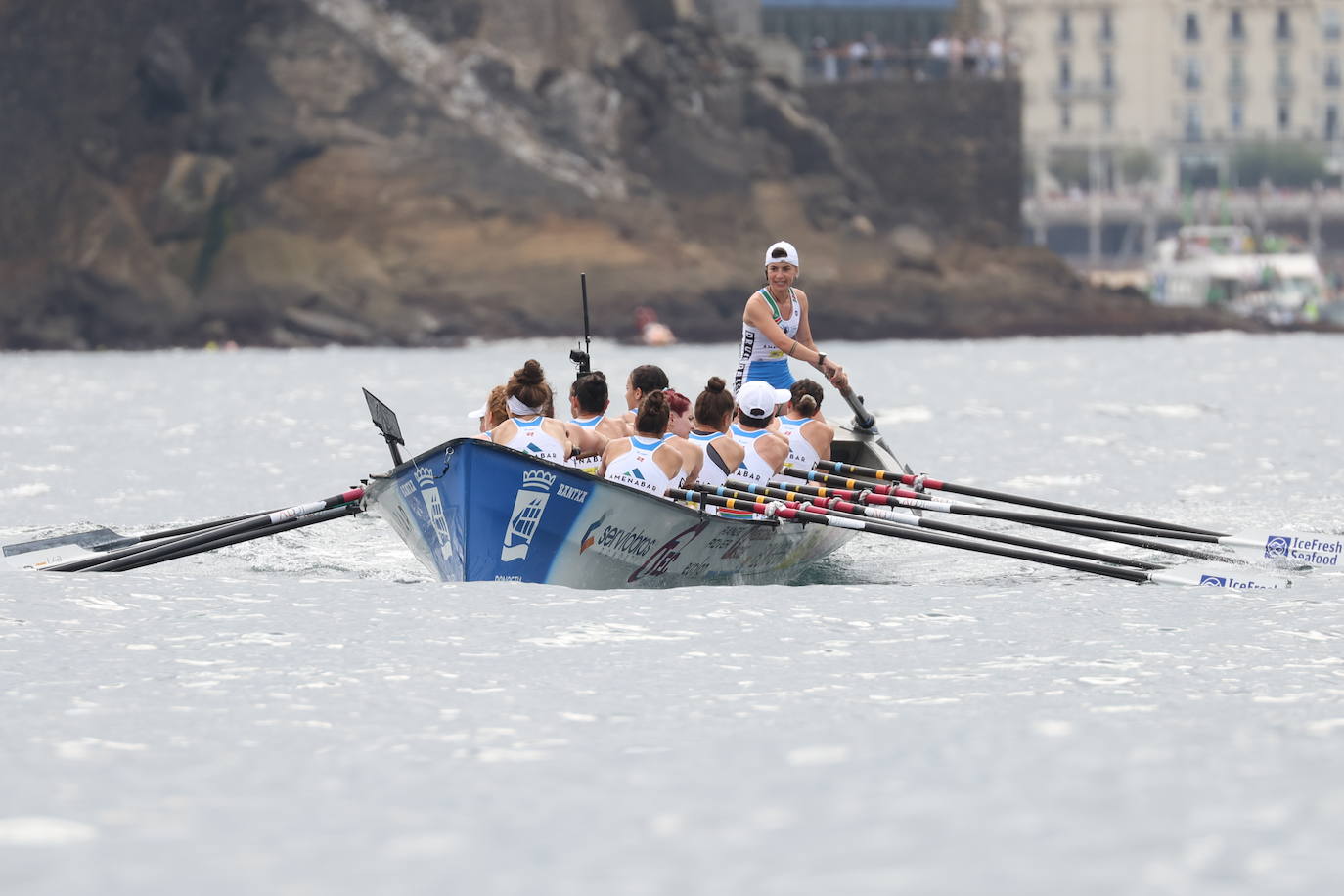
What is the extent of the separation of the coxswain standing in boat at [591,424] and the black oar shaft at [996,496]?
2242 mm

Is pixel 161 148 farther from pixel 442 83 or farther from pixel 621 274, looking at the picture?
pixel 621 274

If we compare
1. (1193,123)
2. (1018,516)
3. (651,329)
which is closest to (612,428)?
(1018,516)

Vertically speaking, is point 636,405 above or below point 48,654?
above

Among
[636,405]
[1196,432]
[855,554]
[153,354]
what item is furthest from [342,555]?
[153,354]

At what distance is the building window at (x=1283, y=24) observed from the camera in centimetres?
13250

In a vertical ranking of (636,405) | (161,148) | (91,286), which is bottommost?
(636,405)

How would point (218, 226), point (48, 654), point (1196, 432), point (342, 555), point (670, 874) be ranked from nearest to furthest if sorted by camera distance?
point (670, 874) → point (48, 654) → point (342, 555) → point (1196, 432) → point (218, 226)

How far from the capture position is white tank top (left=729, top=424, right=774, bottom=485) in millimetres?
15641

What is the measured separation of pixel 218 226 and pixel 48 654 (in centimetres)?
6048

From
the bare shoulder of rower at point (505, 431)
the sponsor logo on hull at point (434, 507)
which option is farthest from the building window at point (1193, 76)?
the sponsor logo on hull at point (434, 507)

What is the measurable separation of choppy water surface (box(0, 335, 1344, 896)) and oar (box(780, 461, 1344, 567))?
48 cm

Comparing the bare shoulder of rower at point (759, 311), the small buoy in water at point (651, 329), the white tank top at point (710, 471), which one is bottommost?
the white tank top at point (710, 471)

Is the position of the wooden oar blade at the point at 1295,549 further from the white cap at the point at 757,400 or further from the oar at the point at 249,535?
the oar at the point at 249,535

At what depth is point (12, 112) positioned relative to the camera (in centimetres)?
6675
